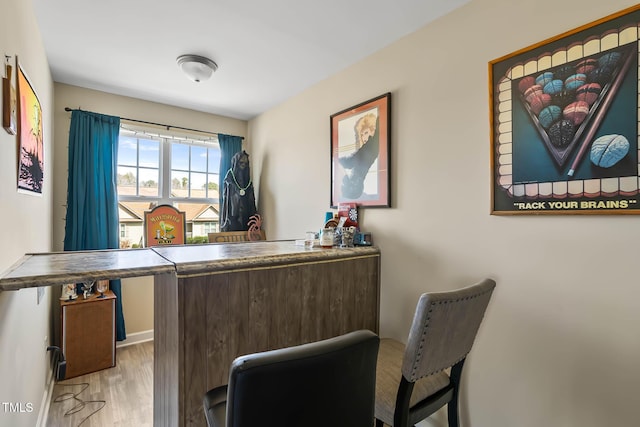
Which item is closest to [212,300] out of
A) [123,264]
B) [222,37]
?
[123,264]

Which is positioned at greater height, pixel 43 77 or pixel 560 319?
pixel 43 77

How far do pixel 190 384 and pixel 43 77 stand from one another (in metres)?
2.30

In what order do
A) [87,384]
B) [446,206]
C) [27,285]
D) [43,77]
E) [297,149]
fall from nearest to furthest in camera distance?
[27,285]
[446,206]
[43,77]
[87,384]
[297,149]

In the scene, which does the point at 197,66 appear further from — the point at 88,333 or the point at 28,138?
the point at 88,333

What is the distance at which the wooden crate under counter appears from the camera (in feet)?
8.06

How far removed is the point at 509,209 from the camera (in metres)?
1.42

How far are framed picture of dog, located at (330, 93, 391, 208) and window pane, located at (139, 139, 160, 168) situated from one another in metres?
2.06

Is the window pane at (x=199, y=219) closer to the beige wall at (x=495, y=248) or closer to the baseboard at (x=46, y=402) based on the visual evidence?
the baseboard at (x=46, y=402)

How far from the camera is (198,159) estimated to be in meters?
3.53

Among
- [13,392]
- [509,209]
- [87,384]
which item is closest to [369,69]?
[509,209]

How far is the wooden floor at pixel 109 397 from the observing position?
1949mm

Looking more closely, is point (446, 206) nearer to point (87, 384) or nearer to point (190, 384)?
point (190, 384)

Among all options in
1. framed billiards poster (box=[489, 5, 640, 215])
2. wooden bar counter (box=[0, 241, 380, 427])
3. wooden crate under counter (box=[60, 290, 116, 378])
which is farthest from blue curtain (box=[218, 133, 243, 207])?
framed billiards poster (box=[489, 5, 640, 215])

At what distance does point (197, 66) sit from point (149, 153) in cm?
146
